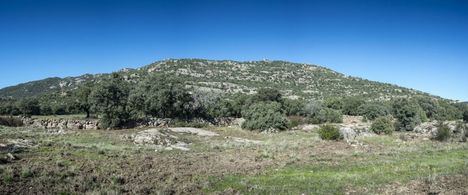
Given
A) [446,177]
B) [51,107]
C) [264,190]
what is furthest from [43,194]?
[51,107]

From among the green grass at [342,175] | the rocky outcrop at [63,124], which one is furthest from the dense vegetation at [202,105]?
the green grass at [342,175]

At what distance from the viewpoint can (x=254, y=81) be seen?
565 ft

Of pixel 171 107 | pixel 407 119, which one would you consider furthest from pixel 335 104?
pixel 171 107

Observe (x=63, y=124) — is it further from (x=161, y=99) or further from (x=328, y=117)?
(x=328, y=117)

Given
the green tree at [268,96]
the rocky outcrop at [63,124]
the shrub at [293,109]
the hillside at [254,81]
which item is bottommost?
the rocky outcrop at [63,124]

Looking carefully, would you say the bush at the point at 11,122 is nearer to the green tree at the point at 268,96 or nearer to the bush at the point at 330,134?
the bush at the point at 330,134

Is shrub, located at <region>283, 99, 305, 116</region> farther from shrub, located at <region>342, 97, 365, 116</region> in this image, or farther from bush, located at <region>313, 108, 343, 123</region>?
shrub, located at <region>342, 97, 365, 116</region>

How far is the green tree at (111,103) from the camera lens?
57.7 meters

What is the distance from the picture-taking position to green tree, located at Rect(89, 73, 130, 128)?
57688mm

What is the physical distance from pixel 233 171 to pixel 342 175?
6256mm

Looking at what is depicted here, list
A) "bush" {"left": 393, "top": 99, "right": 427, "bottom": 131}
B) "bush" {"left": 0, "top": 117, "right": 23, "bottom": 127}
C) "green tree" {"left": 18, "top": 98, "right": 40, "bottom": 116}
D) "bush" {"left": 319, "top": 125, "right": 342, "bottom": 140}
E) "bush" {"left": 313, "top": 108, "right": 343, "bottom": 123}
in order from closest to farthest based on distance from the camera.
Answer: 1. "bush" {"left": 319, "top": 125, "right": 342, "bottom": 140}
2. "bush" {"left": 0, "top": 117, "right": 23, "bottom": 127}
3. "bush" {"left": 393, "top": 99, "right": 427, "bottom": 131}
4. "bush" {"left": 313, "top": 108, "right": 343, "bottom": 123}
5. "green tree" {"left": 18, "top": 98, "right": 40, "bottom": 116}

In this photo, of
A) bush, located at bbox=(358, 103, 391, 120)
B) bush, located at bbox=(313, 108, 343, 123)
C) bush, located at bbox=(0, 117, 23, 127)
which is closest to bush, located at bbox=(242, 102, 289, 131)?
bush, located at bbox=(313, 108, 343, 123)

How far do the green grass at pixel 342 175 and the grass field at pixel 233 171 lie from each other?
0.05 meters

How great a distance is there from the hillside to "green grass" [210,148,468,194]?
391 feet
